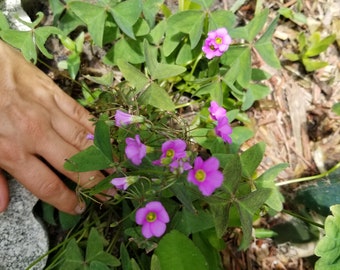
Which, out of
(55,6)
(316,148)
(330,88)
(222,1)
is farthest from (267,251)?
(55,6)

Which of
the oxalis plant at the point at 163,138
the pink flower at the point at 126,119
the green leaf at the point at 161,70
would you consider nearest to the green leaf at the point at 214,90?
the oxalis plant at the point at 163,138

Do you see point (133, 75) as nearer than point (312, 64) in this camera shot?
Yes

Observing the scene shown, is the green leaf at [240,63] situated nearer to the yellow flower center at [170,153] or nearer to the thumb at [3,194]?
the yellow flower center at [170,153]

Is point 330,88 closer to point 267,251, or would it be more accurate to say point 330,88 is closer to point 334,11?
point 334,11

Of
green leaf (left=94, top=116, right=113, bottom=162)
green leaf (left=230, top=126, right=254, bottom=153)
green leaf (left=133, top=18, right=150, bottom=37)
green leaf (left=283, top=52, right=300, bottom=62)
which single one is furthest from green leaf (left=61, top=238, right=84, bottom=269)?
green leaf (left=283, top=52, right=300, bottom=62)

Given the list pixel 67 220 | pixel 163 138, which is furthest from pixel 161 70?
pixel 67 220

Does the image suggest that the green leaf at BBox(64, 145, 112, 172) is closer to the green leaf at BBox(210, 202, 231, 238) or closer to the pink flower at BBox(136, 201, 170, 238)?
the pink flower at BBox(136, 201, 170, 238)

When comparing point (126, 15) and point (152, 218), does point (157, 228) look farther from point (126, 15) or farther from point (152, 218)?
point (126, 15)

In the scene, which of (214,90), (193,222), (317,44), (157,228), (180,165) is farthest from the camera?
(317,44)
